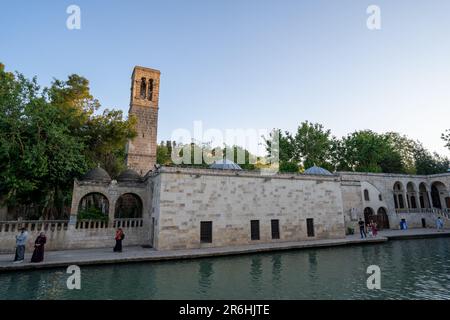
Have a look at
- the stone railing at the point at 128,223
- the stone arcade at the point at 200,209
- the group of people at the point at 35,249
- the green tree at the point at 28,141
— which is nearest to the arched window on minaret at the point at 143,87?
the stone arcade at the point at 200,209

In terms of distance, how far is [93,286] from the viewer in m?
8.65

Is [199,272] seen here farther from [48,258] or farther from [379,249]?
[379,249]

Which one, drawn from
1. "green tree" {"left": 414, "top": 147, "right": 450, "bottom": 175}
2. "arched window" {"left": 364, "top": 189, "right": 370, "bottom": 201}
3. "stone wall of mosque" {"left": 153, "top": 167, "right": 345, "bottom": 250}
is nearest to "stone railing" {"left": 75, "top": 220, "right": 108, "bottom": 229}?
"stone wall of mosque" {"left": 153, "top": 167, "right": 345, "bottom": 250}

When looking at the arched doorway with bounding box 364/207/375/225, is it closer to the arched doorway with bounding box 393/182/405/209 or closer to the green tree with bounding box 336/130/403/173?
the arched doorway with bounding box 393/182/405/209

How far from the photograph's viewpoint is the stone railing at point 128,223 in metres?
17.1

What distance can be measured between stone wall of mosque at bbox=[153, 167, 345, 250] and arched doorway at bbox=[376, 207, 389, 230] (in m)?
10.4

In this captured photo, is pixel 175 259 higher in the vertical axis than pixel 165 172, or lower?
lower

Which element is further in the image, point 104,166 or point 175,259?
point 104,166

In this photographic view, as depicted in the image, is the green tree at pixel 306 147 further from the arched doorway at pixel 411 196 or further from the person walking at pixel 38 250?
the person walking at pixel 38 250

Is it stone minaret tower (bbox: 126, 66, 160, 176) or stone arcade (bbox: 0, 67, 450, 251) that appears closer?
stone arcade (bbox: 0, 67, 450, 251)

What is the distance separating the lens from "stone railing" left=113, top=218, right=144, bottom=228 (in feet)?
56.1

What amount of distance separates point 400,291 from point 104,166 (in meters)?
24.6
